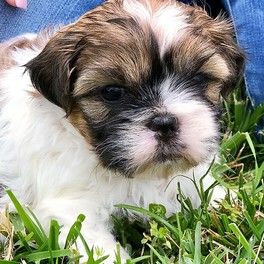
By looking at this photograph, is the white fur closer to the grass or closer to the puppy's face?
the grass

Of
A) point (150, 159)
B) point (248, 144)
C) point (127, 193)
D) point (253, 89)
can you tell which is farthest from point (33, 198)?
point (253, 89)

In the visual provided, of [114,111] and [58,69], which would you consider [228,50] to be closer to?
[114,111]

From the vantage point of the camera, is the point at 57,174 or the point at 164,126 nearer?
the point at 164,126

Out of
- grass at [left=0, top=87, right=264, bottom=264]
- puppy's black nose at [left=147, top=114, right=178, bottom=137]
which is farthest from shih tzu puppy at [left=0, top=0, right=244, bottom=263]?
grass at [left=0, top=87, right=264, bottom=264]

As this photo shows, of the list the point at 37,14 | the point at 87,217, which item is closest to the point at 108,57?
the point at 87,217

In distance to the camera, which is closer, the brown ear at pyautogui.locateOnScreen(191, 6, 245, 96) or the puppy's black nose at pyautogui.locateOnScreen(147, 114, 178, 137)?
the puppy's black nose at pyautogui.locateOnScreen(147, 114, 178, 137)

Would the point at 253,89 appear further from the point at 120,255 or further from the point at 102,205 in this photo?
the point at 120,255
